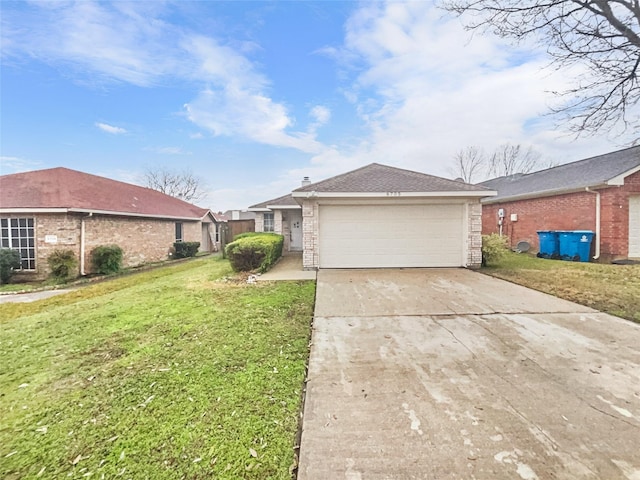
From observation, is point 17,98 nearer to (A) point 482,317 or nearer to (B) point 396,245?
(B) point 396,245

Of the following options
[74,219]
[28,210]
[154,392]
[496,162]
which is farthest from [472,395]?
[496,162]

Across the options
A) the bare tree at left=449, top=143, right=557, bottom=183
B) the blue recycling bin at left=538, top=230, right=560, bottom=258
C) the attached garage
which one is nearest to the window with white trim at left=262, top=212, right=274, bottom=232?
the attached garage

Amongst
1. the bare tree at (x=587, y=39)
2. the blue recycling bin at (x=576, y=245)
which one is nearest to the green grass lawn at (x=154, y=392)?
the bare tree at (x=587, y=39)

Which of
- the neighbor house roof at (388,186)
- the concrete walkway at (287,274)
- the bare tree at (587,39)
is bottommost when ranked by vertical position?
the concrete walkway at (287,274)

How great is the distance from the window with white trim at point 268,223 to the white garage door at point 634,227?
1580 centimetres

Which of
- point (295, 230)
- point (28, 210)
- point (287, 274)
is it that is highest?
point (28, 210)

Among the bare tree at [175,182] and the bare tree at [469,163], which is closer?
the bare tree at [469,163]

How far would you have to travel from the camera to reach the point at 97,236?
1253 centimetres

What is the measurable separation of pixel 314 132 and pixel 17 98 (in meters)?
12.8

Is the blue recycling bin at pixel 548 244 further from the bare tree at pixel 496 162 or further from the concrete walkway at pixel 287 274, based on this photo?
the bare tree at pixel 496 162

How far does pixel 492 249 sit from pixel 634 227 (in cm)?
604

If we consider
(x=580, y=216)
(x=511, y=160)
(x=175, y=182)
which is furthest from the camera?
(x=175, y=182)

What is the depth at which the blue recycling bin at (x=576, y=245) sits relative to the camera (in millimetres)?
11453

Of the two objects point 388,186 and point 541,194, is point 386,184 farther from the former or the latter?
point 541,194
